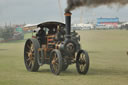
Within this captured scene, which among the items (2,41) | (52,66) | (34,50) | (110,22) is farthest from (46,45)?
(110,22)

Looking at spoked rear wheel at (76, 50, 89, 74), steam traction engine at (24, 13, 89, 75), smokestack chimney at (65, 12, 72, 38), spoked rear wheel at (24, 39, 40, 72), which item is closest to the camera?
spoked rear wheel at (76, 50, 89, 74)

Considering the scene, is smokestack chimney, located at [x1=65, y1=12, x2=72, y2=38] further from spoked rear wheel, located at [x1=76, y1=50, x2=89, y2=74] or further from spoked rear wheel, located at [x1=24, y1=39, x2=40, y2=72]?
spoked rear wheel, located at [x1=24, y1=39, x2=40, y2=72]

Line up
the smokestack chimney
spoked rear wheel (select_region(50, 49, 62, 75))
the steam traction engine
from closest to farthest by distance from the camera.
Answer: spoked rear wheel (select_region(50, 49, 62, 75)), the steam traction engine, the smokestack chimney

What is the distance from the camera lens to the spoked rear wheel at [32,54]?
10969 mm

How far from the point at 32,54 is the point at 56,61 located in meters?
1.72

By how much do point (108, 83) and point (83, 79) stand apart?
3.22 feet

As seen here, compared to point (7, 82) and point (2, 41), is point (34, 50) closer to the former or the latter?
point (7, 82)

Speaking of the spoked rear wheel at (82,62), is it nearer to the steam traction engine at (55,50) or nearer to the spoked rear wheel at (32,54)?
the steam traction engine at (55,50)

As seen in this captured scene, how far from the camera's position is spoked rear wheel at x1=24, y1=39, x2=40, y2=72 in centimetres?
1097

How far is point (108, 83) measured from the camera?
8203 millimetres

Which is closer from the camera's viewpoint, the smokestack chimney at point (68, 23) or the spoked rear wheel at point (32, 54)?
the smokestack chimney at point (68, 23)

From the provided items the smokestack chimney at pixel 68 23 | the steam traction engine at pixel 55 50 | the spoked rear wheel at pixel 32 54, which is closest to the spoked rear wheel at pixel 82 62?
the steam traction engine at pixel 55 50

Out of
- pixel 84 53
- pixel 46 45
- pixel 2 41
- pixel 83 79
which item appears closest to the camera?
pixel 83 79

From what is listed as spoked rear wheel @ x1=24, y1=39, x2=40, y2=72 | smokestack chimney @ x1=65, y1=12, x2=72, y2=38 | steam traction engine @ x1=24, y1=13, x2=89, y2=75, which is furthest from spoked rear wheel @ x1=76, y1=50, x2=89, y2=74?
spoked rear wheel @ x1=24, y1=39, x2=40, y2=72
